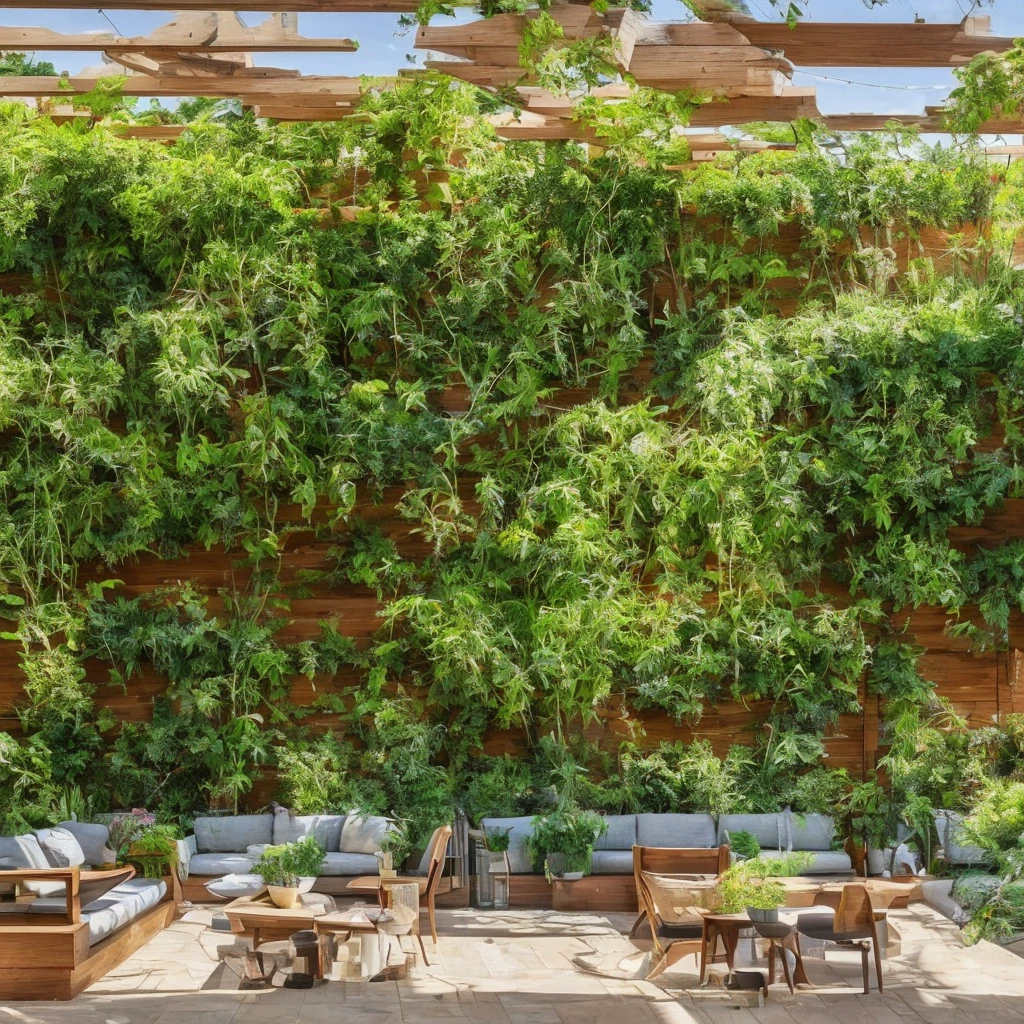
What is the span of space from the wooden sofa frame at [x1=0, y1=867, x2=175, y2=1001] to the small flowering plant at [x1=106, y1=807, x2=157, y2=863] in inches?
65.7

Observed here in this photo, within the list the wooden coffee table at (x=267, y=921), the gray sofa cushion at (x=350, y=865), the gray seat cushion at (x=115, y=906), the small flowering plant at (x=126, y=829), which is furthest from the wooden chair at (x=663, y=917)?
the small flowering plant at (x=126, y=829)

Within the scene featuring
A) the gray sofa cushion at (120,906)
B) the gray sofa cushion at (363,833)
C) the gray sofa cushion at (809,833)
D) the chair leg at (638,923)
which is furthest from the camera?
the gray sofa cushion at (809,833)

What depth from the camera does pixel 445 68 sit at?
639 cm

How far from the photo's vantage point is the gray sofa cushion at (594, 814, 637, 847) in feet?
28.4

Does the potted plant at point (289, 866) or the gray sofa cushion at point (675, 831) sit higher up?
the potted plant at point (289, 866)

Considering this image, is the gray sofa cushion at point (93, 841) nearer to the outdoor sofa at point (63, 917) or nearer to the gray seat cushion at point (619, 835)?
the outdoor sofa at point (63, 917)

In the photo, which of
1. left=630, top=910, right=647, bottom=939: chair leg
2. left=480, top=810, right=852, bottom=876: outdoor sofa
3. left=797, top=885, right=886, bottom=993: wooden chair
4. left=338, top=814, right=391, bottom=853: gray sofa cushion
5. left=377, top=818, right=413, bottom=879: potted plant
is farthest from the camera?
left=480, top=810, right=852, bottom=876: outdoor sofa

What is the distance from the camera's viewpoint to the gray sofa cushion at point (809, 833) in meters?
8.75

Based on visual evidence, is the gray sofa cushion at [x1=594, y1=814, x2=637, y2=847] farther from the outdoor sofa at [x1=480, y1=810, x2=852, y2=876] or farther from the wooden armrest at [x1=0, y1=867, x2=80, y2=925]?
the wooden armrest at [x1=0, y1=867, x2=80, y2=925]

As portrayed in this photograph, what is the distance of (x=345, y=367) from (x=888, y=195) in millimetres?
4375

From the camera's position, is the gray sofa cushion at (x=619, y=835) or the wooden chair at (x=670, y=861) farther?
the gray sofa cushion at (x=619, y=835)

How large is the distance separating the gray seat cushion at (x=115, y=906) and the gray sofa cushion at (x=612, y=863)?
282cm

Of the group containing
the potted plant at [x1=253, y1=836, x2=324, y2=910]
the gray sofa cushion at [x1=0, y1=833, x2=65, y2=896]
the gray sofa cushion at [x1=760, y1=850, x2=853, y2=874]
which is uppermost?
the potted plant at [x1=253, y1=836, x2=324, y2=910]

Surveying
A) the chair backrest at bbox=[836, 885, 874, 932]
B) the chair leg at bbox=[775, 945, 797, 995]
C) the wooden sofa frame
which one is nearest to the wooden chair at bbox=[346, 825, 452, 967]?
the wooden sofa frame
